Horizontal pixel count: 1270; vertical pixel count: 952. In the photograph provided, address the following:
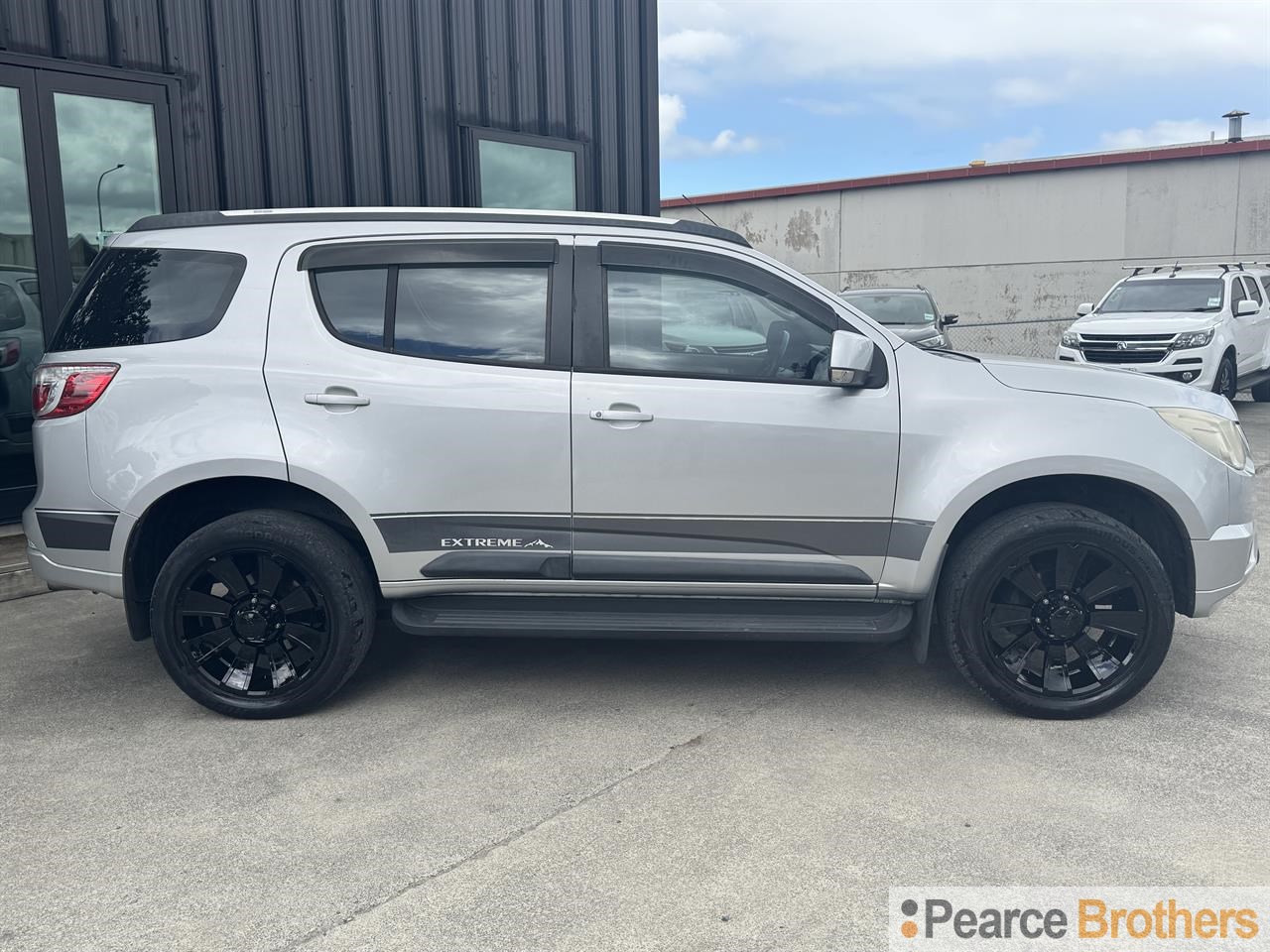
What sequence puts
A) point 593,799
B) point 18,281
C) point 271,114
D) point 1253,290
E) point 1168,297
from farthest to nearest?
point 1253,290 → point 1168,297 → point 271,114 → point 18,281 → point 593,799

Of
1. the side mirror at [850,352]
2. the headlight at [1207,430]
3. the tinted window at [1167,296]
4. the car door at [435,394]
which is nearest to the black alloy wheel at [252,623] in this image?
the car door at [435,394]

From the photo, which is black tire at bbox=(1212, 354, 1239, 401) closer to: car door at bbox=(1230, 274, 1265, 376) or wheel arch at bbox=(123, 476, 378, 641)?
car door at bbox=(1230, 274, 1265, 376)

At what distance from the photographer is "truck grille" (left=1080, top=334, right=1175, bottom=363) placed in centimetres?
1233

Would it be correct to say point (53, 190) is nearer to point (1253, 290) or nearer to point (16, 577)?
point (16, 577)

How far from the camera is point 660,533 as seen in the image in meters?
3.97

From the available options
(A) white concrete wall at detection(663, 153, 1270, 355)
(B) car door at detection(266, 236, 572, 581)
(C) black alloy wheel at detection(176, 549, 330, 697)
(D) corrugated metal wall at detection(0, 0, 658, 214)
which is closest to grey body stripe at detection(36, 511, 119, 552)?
(C) black alloy wheel at detection(176, 549, 330, 697)

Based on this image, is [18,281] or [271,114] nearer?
[18,281]

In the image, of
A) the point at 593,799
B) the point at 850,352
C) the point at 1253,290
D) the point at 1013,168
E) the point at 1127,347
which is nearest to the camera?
the point at 593,799

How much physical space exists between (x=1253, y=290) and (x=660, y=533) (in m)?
12.9

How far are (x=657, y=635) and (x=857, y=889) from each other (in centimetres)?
139

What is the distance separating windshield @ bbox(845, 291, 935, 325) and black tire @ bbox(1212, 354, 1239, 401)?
11.2 feet

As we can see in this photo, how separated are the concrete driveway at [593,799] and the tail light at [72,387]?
1.21m

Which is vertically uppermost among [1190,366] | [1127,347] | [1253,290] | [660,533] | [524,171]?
[524,171]

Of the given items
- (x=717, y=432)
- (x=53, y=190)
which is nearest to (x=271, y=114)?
(x=53, y=190)
